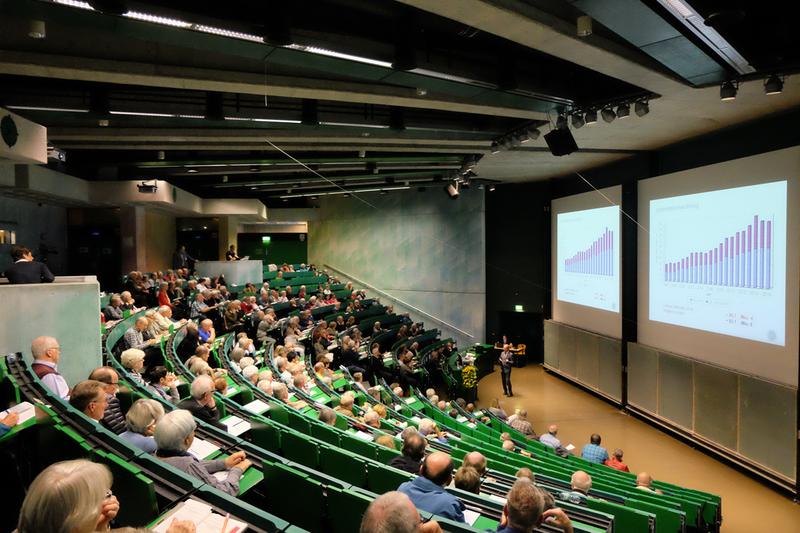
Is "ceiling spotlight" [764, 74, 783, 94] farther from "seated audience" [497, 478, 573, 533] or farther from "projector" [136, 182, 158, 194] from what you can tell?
"projector" [136, 182, 158, 194]

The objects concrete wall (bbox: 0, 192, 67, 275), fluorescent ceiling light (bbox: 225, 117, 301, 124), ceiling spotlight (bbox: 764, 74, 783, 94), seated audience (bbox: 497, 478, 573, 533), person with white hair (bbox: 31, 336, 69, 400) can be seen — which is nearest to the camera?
seated audience (bbox: 497, 478, 573, 533)

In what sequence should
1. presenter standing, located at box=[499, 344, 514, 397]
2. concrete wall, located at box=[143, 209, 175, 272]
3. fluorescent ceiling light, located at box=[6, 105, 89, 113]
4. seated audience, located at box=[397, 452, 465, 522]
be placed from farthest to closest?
concrete wall, located at box=[143, 209, 175, 272]
presenter standing, located at box=[499, 344, 514, 397]
fluorescent ceiling light, located at box=[6, 105, 89, 113]
seated audience, located at box=[397, 452, 465, 522]

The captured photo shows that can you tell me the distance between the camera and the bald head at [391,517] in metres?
1.68

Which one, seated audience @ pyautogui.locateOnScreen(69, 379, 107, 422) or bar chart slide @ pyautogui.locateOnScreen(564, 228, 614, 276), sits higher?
bar chart slide @ pyautogui.locateOnScreen(564, 228, 614, 276)

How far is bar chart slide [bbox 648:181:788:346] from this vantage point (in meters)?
7.55

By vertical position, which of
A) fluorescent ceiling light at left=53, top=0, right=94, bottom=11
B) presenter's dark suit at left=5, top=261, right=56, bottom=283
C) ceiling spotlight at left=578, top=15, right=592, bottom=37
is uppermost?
ceiling spotlight at left=578, top=15, right=592, bottom=37

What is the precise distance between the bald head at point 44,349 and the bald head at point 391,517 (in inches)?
127

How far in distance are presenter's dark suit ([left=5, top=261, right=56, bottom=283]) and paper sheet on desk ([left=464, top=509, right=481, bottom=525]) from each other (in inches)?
195

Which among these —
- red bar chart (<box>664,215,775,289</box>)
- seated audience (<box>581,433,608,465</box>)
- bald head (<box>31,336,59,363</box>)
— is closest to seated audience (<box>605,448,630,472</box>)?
seated audience (<box>581,433,608,465</box>)

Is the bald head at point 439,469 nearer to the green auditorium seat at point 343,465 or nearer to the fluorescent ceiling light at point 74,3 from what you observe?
the green auditorium seat at point 343,465

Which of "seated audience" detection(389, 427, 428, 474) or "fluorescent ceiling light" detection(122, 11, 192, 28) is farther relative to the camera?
"fluorescent ceiling light" detection(122, 11, 192, 28)

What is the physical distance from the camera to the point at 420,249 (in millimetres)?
17734

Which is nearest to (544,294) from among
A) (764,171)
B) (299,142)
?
(764,171)

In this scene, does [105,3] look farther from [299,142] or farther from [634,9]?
[299,142]
